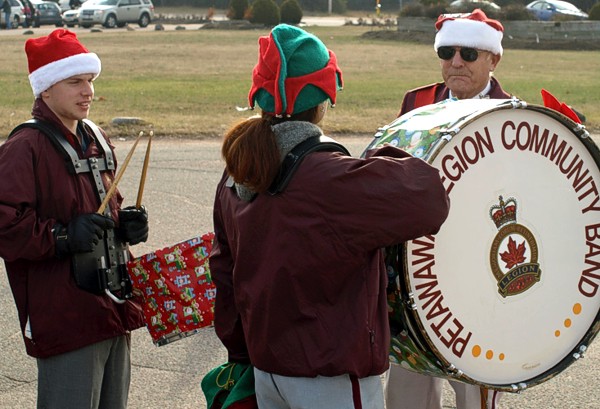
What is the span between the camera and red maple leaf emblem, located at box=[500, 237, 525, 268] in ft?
10.9

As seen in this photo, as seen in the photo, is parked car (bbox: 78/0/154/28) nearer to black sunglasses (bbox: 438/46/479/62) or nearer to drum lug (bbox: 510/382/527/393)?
black sunglasses (bbox: 438/46/479/62)

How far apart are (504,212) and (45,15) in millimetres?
41345

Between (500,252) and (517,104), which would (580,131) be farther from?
(500,252)

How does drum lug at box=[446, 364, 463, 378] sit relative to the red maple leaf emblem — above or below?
below

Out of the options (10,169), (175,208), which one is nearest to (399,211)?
(10,169)

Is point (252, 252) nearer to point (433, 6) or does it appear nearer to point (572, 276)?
point (572, 276)

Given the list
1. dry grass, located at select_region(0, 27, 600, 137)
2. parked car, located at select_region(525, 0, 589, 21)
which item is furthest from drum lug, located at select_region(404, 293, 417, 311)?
parked car, located at select_region(525, 0, 589, 21)

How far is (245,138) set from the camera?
2801 millimetres

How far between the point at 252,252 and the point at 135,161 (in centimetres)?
806

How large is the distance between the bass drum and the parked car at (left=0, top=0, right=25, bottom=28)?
130 feet

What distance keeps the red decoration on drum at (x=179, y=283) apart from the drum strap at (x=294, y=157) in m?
0.91

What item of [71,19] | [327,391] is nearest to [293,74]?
[327,391]

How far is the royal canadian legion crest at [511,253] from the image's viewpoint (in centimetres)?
329

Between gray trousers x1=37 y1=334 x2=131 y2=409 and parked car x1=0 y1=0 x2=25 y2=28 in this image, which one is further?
parked car x1=0 y1=0 x2=25 y2=28
